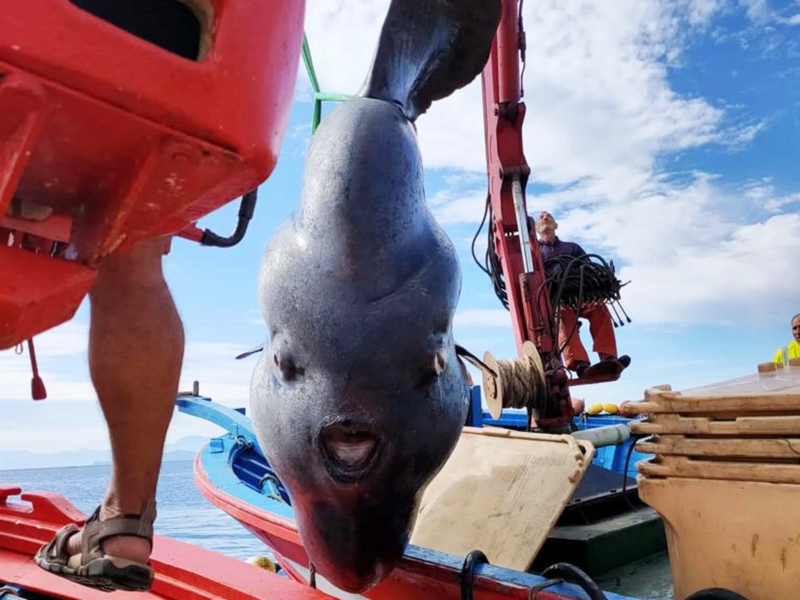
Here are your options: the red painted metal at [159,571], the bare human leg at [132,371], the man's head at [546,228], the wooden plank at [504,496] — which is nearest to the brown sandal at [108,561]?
the bare human leg at [132,371]

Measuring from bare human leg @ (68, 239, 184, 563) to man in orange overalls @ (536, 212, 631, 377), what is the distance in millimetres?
4946

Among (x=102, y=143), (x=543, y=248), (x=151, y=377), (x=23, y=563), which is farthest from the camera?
(x=543, y=248)

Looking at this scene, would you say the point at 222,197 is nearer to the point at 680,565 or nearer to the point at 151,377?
the point at 151,377

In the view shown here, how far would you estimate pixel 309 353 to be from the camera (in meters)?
1.50

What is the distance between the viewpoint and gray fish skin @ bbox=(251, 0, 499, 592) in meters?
1.46

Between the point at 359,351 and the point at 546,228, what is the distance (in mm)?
5732

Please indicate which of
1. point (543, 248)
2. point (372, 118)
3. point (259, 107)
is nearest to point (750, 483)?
point (372, 118)

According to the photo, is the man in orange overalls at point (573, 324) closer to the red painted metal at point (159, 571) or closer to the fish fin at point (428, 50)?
the fish fin at point (428, 50)

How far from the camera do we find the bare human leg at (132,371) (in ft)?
4.42

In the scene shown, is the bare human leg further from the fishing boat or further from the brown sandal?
the fishing boat

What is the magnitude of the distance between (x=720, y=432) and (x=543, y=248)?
5130 millimetres

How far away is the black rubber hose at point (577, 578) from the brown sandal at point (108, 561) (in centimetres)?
103

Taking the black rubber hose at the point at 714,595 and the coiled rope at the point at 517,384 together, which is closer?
the black rubber hose at the point at 714,595

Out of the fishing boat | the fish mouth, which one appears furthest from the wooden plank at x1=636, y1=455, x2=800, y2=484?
the fishing boat
